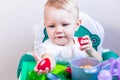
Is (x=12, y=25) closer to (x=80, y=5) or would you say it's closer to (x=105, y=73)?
(x=80, y=5)

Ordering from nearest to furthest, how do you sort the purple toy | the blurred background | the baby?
the purple toy
the baby
the blurred background

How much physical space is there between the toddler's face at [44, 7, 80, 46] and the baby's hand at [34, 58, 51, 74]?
0.15 metres

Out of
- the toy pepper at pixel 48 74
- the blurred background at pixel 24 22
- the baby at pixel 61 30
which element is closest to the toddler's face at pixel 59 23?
the baby at pixel 61 30

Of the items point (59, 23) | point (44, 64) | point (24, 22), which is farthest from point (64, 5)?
point (24, 22)

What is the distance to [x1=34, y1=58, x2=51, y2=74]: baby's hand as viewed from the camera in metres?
0.69

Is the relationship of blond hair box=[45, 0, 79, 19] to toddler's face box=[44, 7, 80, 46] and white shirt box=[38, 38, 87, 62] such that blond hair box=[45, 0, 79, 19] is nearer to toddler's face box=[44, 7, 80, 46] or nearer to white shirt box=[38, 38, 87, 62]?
toddler's face box=[44, 7, 80, 46]

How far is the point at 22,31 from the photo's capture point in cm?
133

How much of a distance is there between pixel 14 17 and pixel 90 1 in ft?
1.27

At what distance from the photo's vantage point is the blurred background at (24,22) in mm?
1295

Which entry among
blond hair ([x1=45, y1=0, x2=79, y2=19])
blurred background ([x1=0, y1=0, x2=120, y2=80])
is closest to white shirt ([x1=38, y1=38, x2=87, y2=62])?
blond hair ([x1=45, y1=0, x2=79, y2=19])

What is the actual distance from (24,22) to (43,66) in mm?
658

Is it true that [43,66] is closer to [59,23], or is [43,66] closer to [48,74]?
[48,74]

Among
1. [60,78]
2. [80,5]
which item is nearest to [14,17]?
[80,5]

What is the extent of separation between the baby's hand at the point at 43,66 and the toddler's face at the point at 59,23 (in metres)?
0.15
